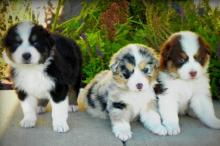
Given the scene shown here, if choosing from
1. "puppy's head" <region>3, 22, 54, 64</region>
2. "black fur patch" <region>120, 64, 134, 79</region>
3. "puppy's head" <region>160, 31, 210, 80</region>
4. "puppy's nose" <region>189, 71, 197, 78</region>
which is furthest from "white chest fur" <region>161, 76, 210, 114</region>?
"puppy's head" <region>3, 22, 54, 64</region>

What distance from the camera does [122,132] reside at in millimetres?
5113

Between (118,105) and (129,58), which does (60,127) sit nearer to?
(118,105)

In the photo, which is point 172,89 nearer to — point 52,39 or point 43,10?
point 52,39

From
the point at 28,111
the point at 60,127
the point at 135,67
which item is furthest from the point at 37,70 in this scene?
the point at 135,67

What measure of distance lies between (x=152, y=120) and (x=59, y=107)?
3.07ft

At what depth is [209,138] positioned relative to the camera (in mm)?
5219

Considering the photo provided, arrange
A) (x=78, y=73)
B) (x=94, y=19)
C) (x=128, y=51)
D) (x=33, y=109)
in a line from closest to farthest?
1. (x=128, y=51)
2. (x=33, y=109)
3. (x=78, y=73)
4. (x=94, y=19)

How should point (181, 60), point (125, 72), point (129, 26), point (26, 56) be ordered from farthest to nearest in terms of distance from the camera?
point (129, 26), point (181, 60), point (125, 72), point (26, 56)

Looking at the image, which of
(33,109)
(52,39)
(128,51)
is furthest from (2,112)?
(128,51)

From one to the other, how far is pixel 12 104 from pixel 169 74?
199cm

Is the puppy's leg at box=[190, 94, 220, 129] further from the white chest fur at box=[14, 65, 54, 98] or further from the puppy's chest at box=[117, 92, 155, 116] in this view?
the white chest fur at box=[14, 65, 54, 98]

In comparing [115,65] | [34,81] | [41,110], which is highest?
[115,65]

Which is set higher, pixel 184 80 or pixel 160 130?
pixel 184 80

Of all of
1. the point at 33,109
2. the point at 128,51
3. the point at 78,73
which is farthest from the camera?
the point at 78,73
